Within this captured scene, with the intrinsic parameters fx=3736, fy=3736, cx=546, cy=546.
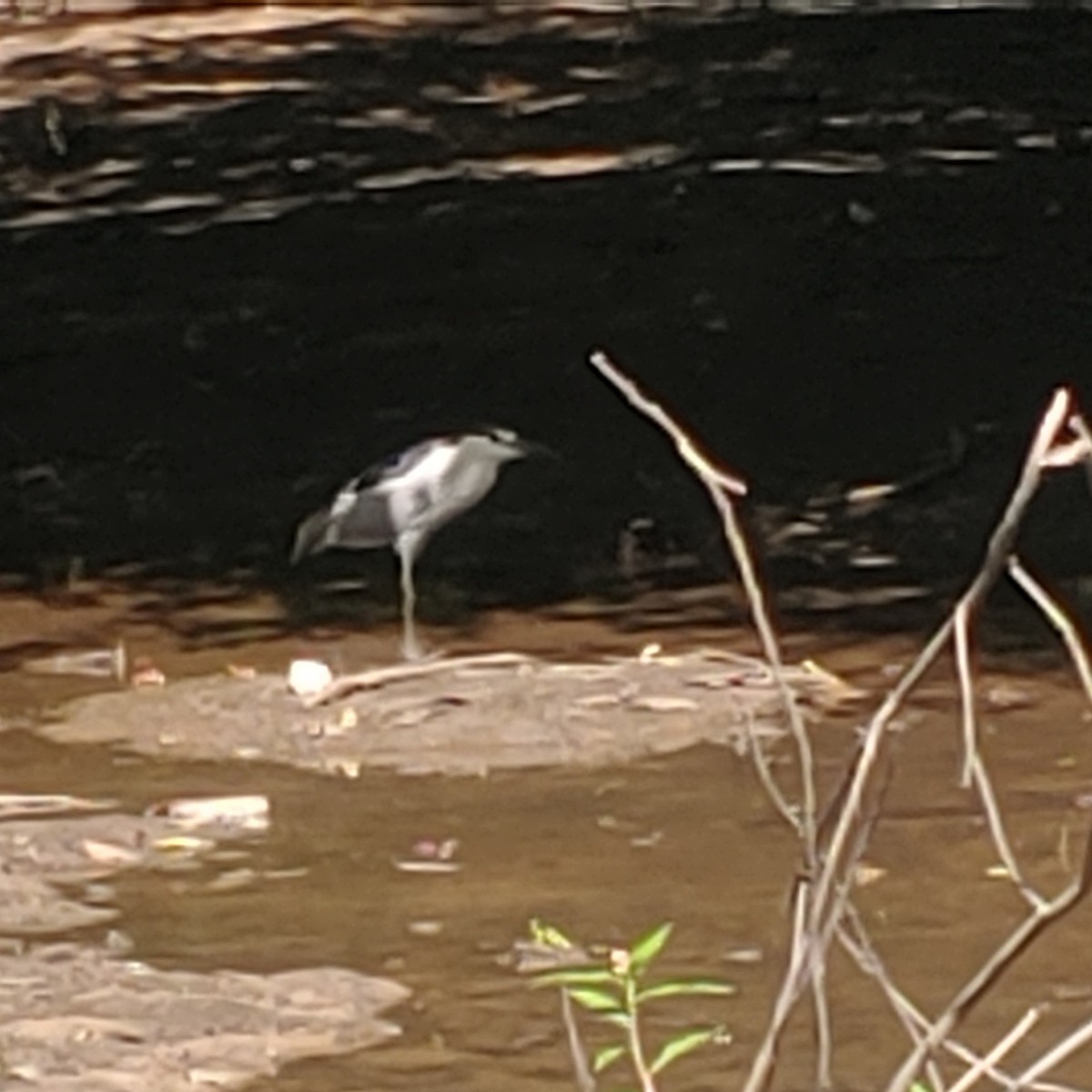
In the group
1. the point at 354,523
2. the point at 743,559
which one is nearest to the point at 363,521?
the point at 354,523

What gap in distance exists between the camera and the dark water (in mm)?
10555

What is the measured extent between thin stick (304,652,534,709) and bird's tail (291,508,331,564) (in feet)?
3.86

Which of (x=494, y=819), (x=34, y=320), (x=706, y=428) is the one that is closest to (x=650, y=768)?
(x=494, y=819)

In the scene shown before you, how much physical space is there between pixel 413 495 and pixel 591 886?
2.64 meters

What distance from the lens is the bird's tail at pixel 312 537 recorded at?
8.74 meters

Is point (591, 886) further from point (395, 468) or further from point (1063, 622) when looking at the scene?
point (1063, 622)

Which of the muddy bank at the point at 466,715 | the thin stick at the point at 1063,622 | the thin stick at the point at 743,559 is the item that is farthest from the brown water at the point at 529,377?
the thin stick at the point at 1063,622

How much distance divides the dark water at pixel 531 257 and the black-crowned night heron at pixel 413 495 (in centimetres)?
92

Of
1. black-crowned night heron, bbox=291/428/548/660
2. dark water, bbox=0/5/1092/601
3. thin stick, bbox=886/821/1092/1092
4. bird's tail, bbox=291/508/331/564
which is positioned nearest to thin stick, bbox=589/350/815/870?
thin stick, bbox=886/821/1092/1092

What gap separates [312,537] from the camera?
8930mm

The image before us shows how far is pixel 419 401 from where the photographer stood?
1145 centimetres

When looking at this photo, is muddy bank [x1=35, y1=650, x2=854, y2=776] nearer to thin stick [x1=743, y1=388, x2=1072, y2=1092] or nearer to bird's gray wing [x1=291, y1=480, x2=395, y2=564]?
bird's gray wing [x1=291, y1=480, x2=395, y2=564]

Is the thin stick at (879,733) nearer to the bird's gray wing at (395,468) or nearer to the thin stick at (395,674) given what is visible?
the thin stick at (395,674)

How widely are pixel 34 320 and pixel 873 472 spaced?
3.27m
